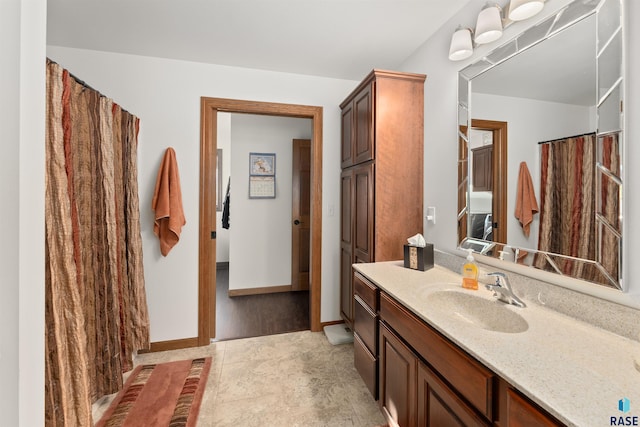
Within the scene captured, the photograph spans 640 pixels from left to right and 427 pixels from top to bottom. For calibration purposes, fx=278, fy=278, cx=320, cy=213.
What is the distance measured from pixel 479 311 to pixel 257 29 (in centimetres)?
218

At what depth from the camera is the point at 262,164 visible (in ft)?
12.4

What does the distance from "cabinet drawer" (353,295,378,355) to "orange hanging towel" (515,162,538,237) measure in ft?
2.91

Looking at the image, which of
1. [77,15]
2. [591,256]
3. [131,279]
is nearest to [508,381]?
[591,256]

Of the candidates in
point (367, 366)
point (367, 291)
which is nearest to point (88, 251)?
point (367, 291)

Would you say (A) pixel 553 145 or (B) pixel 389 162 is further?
(B) pixel 389 162

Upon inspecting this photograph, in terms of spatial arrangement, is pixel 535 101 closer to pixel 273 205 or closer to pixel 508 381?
pixel 508 381

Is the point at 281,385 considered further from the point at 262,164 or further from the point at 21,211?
the point at 262,164

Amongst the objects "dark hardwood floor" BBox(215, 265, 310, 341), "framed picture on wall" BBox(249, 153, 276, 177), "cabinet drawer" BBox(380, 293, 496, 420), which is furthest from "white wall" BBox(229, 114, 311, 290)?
"cabinet drawer" BBox(380, 293, 496, 420)

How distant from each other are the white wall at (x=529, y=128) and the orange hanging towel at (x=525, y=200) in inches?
0.7

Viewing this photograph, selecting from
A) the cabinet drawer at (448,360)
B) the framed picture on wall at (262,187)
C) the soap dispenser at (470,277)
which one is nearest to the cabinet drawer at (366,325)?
the cabinet drawer at (448,360)

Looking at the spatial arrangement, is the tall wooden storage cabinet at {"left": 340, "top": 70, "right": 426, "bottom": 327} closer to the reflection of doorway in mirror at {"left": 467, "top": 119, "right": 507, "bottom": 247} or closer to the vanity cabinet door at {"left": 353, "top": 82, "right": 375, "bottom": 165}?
the vanity cabinet door at {"left": 353, "top": 82, "right": 375, "bottom": 165}

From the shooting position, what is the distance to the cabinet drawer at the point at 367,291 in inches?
61.2

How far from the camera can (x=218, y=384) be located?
6.25 feet

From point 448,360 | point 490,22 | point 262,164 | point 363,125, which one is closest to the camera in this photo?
point 448,360
